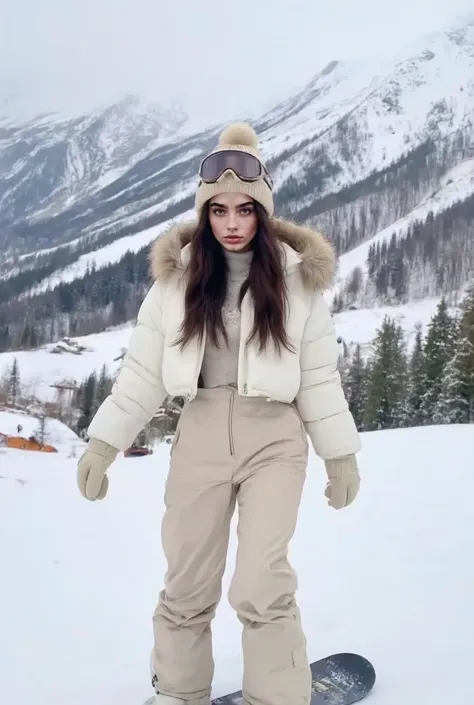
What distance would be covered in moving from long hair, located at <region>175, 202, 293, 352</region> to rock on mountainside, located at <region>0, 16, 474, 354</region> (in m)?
35.3

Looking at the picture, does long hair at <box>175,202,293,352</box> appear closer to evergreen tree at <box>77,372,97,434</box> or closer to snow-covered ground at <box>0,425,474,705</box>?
snow-covered ground at <box>0,425,474,705</box>

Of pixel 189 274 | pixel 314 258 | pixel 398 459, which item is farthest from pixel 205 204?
pixel 398 459

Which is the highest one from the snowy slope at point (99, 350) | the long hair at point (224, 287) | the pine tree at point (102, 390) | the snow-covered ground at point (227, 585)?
the snowy slope at point (99, 350)

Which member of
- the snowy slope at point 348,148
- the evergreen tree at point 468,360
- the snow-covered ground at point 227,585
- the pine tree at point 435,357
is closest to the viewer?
the snow-covered ground at point 227,585

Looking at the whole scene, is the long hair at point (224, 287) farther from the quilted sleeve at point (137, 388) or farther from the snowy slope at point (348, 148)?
the snowy slope at point (348, 148)

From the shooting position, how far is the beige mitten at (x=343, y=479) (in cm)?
186

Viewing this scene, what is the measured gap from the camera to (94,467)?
184cm

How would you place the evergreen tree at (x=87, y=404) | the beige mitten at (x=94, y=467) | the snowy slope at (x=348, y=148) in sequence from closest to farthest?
the beige mitten at (x=94, y=467)
the evergreen tree at (x=87, y=404)
the snowy slope at (x=348, y=148)

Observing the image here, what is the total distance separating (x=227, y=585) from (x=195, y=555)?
145 cm

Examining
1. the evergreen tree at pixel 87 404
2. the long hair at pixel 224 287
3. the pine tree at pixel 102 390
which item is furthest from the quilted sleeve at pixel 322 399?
the pine tree at pixel 102 390

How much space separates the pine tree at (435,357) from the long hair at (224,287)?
2584 centimetres

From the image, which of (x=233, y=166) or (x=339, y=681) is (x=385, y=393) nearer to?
(x=339, y=681)

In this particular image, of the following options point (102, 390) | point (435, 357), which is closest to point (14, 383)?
point (102, 390)

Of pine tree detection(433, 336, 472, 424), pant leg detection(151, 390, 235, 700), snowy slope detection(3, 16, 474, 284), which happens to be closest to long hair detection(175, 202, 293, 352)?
pant leg detection(151, 390, 235, 700)
